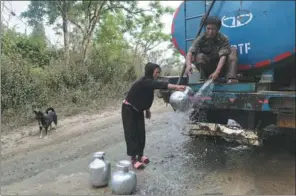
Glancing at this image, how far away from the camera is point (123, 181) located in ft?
11.9

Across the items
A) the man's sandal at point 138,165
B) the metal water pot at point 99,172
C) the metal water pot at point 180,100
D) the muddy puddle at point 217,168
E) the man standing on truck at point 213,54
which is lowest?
the muddy puddle at point 217,168

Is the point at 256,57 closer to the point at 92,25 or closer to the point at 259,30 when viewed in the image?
the point at 259,30

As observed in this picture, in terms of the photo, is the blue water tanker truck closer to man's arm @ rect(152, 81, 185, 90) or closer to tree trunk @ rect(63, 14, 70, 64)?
man's arm @ rect(152, 81, 185, 90)

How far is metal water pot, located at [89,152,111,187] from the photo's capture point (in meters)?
3.86

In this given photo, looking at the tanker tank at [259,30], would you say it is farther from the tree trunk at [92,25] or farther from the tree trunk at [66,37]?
the tree trunk at [92,25]

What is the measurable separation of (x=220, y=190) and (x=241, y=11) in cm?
183

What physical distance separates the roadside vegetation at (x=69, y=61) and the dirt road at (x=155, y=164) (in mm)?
1190

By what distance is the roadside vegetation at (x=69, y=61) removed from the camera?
25.8 feet

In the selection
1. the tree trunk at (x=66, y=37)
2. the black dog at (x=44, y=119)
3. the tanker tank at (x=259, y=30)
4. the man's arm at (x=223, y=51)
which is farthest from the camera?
the tree trunk at (x=66, y=37)

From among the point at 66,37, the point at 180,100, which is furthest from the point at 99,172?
the point at 66,37

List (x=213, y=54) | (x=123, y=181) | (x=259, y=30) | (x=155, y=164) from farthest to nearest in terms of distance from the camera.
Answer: (x=155, y=164), (x=213, y=54), (x=259, y=30), (x=123, y=181)

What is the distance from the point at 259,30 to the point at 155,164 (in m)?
2.09

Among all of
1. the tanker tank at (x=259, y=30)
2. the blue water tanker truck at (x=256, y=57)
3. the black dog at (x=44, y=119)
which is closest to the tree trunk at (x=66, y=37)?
the black dog at (x=44, y=119)

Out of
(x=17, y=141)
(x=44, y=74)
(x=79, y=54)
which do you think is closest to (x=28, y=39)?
(x=79, y=54)
